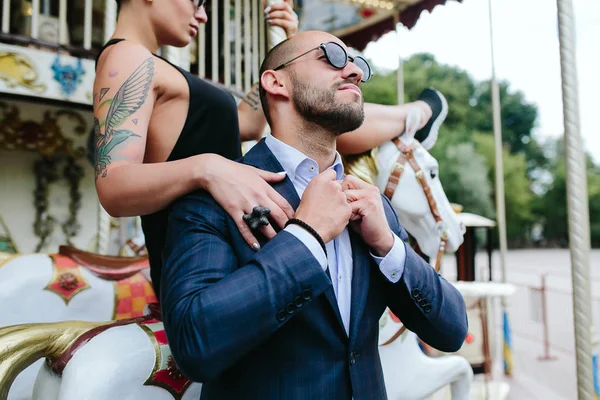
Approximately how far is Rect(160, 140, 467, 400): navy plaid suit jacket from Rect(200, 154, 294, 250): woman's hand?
1.1 inches

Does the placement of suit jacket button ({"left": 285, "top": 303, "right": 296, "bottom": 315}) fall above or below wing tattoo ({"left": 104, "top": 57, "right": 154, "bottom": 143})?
below

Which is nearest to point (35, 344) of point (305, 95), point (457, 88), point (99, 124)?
point (99, 124)

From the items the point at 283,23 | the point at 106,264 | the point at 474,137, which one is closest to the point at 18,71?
the point at 106,264

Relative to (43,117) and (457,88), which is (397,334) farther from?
(457,88)

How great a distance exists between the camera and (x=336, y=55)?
112cm

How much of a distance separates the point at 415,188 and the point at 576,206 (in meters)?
0.56

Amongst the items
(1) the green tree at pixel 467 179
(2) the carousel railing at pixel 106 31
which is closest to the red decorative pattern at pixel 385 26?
(2) the carousel railing at pixel 106 31

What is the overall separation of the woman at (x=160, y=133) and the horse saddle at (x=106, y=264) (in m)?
0.60

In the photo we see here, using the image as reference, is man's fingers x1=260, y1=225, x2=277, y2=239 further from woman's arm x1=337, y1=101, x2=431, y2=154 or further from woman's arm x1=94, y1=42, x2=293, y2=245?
woman's arm x1=337, y1=101, x2=431, y2=154

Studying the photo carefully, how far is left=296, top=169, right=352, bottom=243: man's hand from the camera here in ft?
2.92

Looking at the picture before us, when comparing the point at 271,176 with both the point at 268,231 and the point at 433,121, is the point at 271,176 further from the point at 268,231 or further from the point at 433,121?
the point at 433,121

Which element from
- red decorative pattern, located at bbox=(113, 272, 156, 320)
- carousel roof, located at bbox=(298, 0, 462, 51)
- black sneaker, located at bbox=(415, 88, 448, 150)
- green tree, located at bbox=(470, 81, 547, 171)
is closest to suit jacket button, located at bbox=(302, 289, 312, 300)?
black sneaker, located at bbox=(415, 88, 448, 150)

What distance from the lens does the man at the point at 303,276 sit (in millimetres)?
807

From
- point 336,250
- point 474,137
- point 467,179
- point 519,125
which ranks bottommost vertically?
point 336,250
